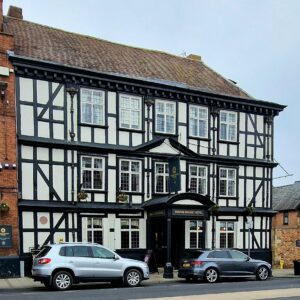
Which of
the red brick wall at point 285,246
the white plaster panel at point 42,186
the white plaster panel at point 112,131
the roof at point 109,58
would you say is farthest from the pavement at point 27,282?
the red brick wall at point 285,246

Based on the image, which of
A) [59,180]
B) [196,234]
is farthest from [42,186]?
[196,234]

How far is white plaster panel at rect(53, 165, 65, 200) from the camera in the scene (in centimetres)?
2130

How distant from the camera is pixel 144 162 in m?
23.6

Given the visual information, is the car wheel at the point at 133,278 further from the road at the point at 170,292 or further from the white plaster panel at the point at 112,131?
the white plaster panel at the point at 112,131

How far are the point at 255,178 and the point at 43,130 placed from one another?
488 inches

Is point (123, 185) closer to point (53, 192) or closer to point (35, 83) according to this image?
point (53, 192)

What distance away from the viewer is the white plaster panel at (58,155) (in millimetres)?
21344

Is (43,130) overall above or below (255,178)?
above

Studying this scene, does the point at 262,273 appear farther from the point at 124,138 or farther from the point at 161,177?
the point at 124,138

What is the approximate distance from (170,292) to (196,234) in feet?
31.4

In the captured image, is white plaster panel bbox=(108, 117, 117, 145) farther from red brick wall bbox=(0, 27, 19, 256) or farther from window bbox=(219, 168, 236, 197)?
window bbox=(219, 168, 236, 197)

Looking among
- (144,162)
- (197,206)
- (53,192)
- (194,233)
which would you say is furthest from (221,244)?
(53,192)

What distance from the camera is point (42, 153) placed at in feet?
69.1

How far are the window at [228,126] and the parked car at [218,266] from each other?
7936mm
